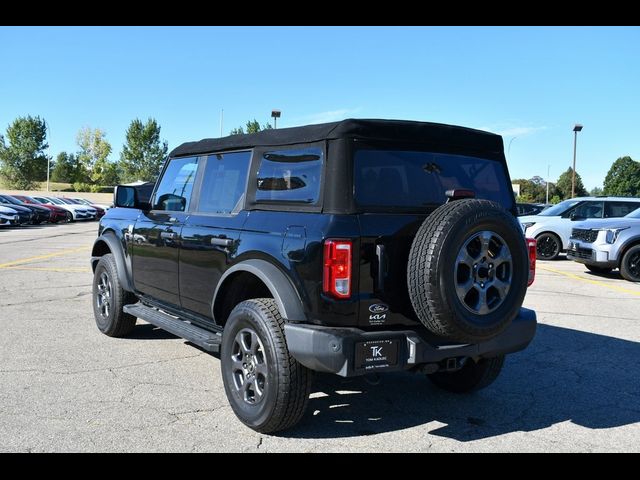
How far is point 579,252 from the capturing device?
12.1 meters

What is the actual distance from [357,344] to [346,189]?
91 cm

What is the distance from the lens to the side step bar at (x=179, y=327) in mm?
4145

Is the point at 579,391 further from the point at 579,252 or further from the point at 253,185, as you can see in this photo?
the point at 579,252

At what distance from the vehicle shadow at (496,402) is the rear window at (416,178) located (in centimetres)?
148

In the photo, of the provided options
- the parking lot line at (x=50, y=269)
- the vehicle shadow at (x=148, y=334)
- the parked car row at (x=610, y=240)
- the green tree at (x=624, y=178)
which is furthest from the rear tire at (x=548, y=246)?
the green tree at (x=624, y=178)

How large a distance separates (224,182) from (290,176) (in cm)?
89

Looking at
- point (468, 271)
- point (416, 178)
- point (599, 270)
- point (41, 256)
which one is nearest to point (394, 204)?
point (416, 178)

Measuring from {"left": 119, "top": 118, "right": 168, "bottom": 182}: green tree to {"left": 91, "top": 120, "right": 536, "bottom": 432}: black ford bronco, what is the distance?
246ft

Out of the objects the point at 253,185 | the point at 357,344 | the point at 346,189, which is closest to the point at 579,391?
the point at 357,344

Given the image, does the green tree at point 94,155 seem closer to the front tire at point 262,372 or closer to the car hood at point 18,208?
the car hood at point 18,208

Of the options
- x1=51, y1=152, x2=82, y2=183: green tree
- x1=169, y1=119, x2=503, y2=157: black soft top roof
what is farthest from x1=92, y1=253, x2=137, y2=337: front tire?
x1=51, y1=152, x2=82, y2=183: green tree

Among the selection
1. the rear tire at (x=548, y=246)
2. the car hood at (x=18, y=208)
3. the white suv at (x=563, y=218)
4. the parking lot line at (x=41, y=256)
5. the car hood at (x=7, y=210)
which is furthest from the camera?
the car hood at (x=18, y=208)

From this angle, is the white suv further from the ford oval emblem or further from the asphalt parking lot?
the ford oval emblem

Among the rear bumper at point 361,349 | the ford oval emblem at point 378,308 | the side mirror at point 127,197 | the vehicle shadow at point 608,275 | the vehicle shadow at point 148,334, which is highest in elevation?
the side mirror at point 127,197
